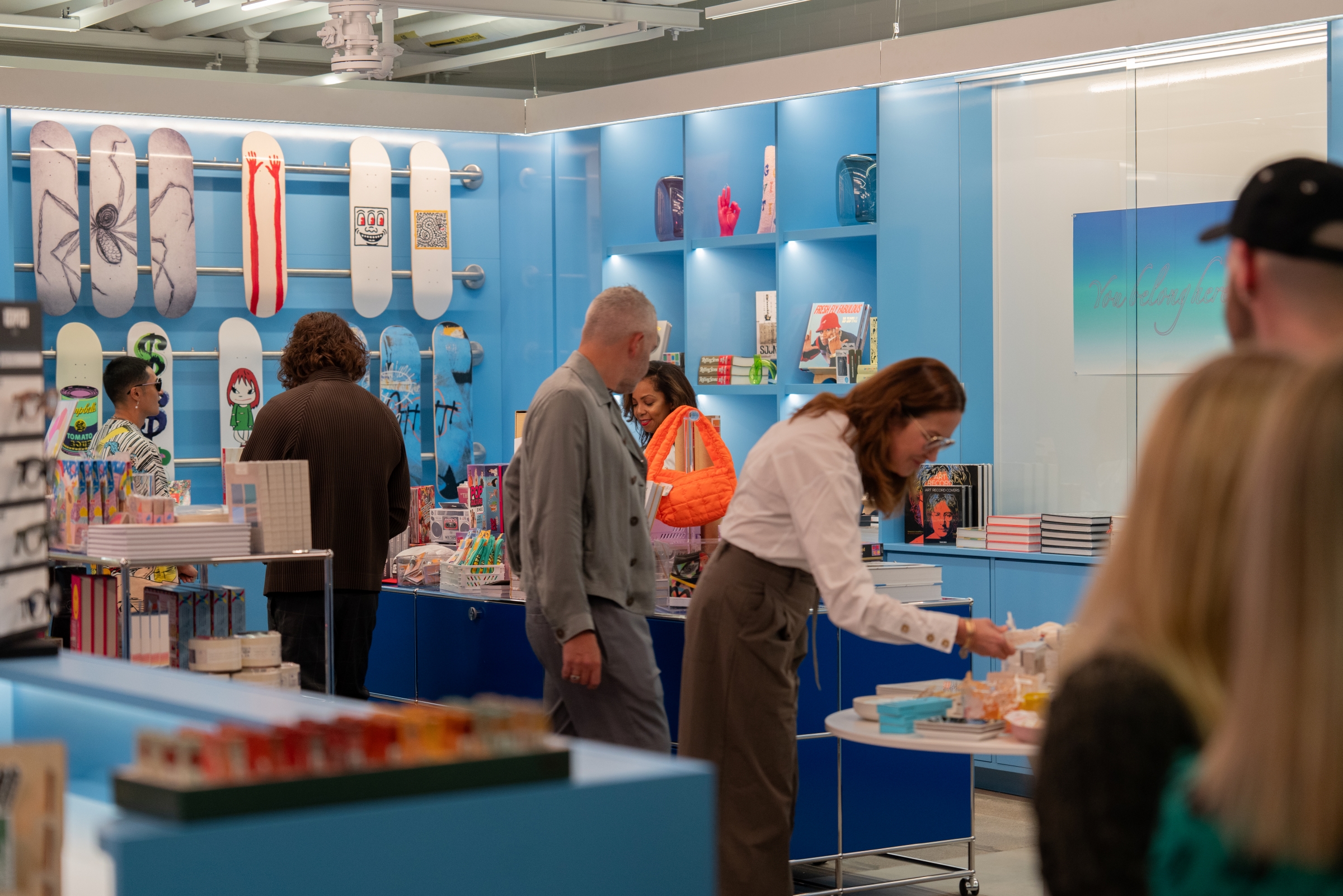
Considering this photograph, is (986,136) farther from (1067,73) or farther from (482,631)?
(482,631)

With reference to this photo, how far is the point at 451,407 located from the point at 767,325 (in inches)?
70.0

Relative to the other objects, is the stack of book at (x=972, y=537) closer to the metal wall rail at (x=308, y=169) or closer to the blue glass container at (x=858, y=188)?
the blue glass container at (x=858, y=188)

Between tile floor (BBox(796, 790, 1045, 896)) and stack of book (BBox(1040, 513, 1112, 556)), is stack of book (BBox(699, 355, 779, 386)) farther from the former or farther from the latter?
tile floor (BBox(796, 790, 1045, 896))

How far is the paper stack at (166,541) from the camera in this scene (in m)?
3.87

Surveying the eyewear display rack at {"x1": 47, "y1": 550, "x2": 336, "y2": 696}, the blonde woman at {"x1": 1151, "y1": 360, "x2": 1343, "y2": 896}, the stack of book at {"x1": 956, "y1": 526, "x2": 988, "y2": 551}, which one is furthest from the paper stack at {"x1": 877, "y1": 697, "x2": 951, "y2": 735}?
the stack of book at {"x1": 956, "y1": 526, "x2": 988, "y2": 551}

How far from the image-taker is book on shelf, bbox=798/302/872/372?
728 cm

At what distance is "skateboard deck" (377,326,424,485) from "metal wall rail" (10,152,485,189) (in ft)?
2.72

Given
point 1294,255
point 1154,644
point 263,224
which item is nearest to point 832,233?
point 263,224

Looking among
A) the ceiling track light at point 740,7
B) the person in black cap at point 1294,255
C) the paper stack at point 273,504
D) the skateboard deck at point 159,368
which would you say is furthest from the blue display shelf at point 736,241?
the person in black cap at point 1294,255

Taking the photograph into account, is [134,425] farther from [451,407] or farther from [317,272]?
[451,407]

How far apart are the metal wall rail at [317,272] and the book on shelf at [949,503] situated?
10.1 ft

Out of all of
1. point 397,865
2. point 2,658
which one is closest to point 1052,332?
point 2,658

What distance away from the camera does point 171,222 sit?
754 centimetres

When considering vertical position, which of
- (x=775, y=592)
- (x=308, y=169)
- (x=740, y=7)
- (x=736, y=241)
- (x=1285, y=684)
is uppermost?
(x=740, y=7)
